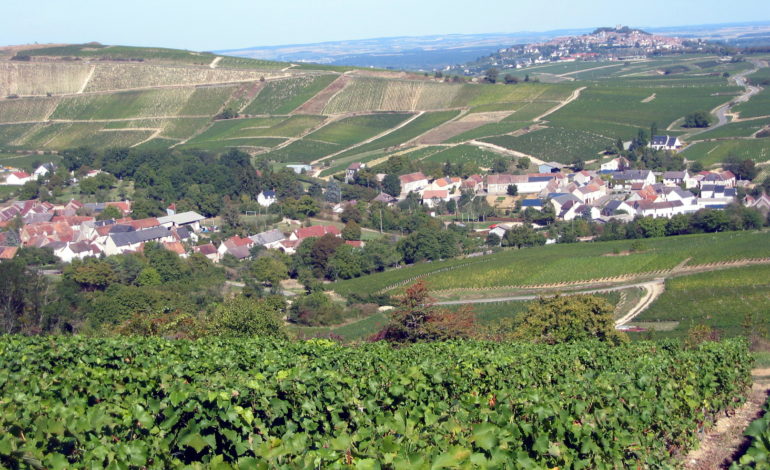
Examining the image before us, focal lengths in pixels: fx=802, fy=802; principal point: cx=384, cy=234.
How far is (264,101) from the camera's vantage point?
11881 cm

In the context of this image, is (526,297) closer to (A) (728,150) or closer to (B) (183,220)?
(B) (183,220)

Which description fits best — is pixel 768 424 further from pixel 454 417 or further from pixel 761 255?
pixel 761 255

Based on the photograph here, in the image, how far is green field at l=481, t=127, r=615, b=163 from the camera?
3420 inches

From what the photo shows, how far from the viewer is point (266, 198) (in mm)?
72438

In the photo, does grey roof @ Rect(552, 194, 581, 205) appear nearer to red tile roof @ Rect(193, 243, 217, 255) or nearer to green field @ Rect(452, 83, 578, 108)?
red tile roof @ Rect(193, 243, 217, 255)

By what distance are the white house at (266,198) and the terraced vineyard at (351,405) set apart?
53.9 m

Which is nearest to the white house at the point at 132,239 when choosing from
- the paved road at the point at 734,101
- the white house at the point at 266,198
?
the white house at the point at 266,198

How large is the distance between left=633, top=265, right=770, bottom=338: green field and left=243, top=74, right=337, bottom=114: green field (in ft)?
267

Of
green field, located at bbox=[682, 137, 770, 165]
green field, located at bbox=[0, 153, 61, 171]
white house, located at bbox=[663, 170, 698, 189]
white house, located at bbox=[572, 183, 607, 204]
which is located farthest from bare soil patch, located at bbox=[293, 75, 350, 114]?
white house, located at bbox=[663, 170, 698, 189]

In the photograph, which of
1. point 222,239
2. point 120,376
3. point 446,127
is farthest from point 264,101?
point 120,376

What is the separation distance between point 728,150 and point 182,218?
179 ft

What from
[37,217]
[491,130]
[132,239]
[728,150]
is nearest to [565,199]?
[728,150]

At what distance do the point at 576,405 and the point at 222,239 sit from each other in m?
51.4

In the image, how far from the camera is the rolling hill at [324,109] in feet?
303
